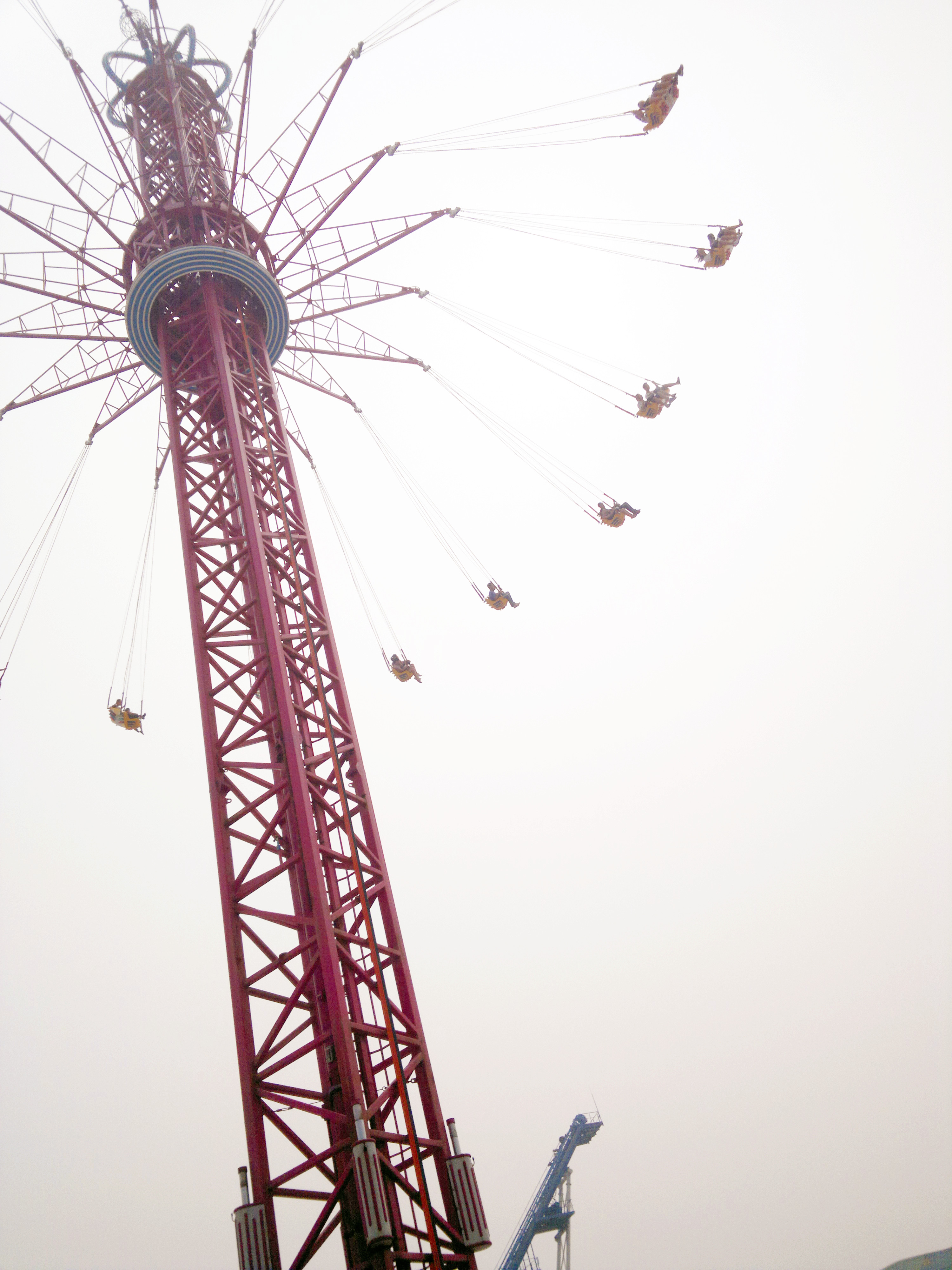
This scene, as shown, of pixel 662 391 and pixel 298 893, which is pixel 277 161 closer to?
pixel 662 391

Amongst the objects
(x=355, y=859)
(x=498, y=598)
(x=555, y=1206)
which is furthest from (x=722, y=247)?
(x=555, y=1206)

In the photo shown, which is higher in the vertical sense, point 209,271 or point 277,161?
point 277,161

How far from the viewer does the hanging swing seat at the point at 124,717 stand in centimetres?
1652

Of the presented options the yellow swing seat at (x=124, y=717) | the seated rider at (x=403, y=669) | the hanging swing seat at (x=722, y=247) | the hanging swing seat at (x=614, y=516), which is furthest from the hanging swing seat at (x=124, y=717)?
the hanging swing seat at (x=722, y=247)

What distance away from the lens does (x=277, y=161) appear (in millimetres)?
17078

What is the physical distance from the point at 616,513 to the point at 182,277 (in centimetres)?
945

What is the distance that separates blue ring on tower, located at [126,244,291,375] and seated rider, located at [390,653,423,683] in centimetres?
717

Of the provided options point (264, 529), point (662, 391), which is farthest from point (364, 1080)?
point (662, 391)

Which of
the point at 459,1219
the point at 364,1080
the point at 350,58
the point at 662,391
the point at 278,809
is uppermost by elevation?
the point at 350,58

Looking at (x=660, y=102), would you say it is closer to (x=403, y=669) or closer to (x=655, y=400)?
(x=655, y=400)

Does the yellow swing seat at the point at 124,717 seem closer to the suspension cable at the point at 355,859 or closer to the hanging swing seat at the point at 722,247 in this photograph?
the suspension cable at the point at 355,859

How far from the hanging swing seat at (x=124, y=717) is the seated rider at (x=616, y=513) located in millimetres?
10011

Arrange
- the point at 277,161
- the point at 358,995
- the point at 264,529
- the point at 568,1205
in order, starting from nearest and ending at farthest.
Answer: the point at 358,995
the point at 264,529
the point at 277,161
the point at 568,1205

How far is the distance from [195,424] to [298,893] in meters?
8.65
